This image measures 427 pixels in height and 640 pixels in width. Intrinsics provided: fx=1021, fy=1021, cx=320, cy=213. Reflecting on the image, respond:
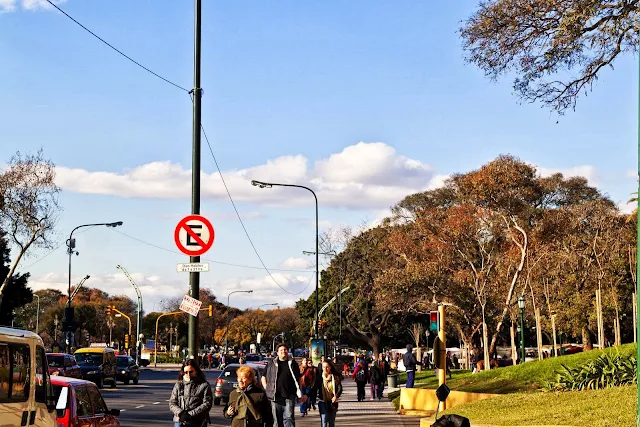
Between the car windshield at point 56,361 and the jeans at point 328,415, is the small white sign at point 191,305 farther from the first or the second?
the car windshield at point 56,361

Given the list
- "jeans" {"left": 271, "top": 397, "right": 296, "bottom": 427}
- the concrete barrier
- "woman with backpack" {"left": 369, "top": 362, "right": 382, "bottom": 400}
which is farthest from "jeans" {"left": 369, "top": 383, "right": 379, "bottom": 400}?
"jeans" {"left": 271, "top": 397, "right": 296, "bottom": 427}

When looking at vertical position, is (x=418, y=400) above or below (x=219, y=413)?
above

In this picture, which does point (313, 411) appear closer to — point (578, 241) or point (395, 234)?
point (578, 241)

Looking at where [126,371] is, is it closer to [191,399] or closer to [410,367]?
[410,367]

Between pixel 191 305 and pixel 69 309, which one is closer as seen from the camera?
pixel 191 305

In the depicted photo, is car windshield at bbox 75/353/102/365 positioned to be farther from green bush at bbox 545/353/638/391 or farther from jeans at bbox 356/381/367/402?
green bush at bbox 545/353/638/391

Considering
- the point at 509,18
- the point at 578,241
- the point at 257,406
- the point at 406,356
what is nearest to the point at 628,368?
the point at 509,18

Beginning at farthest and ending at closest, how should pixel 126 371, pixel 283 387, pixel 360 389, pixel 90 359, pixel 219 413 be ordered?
1. pixel 126 371
2. pixel 90 359
3. pixel 360 389
4. pixel 219 413
5. pixel 283 387

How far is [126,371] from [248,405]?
137 feet

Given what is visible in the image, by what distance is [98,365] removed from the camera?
47.2m

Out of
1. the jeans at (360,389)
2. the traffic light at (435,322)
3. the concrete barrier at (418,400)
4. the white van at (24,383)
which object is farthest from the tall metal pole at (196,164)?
the jeans at (360,389)

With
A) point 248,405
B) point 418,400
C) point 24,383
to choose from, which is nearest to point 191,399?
point 248,405

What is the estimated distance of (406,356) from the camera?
3634 centimetres

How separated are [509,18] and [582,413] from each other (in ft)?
27.1
